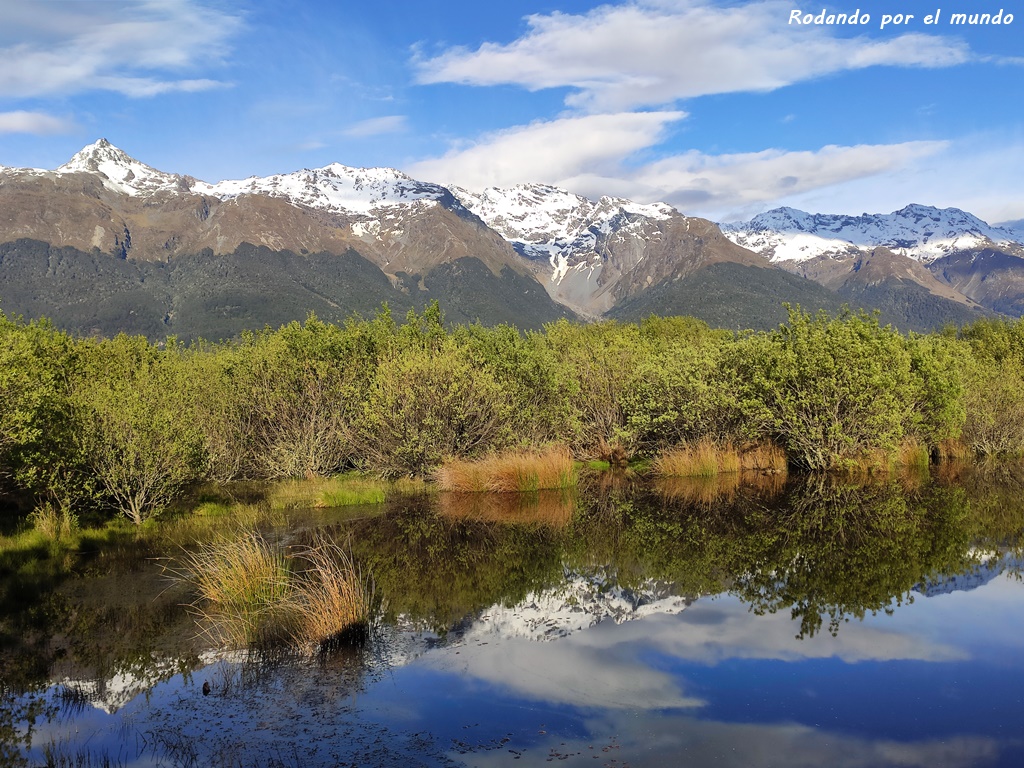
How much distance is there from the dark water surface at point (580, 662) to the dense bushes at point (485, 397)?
843cm

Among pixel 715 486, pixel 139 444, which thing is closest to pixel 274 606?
pixel 139 444

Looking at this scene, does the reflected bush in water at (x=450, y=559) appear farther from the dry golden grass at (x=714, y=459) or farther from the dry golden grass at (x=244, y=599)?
the dry golden grass at (x=714, y=459)

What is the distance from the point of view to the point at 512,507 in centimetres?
2959

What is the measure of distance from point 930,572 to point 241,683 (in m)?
16.6

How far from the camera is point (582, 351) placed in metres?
40.9

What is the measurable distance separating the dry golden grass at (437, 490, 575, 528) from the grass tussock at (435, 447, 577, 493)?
1.66ft

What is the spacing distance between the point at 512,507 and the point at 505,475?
3.13 metres

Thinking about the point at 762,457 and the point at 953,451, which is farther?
the point at 953,451

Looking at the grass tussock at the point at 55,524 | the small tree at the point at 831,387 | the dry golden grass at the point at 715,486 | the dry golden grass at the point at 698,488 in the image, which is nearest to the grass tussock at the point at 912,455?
the small tree at the point at 831,387

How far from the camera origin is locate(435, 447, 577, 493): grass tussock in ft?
106

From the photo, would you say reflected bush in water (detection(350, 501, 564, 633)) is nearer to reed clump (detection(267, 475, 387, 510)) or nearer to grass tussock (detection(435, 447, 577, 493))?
Answer: reed clump (detection(267, 475, 387, 510))

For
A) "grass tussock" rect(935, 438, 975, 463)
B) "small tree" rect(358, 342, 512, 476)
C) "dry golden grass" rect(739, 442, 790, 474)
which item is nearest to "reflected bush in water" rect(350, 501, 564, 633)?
"small tree" rect(358, 342, 512, 476)

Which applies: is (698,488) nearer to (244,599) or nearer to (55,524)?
(244,599)

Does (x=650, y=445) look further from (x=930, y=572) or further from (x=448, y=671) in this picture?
(x=448, y=671)
